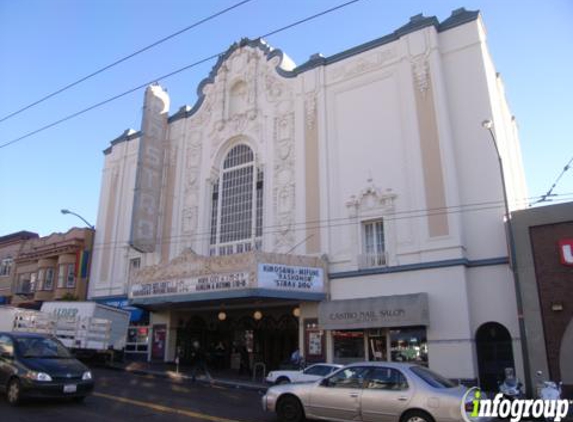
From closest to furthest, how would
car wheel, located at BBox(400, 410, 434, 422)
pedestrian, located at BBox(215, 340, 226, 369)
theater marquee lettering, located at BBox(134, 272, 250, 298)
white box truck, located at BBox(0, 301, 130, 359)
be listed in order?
car wheel, located at BBox(400, 410, 434, 422)
theater marquee lettering, located at BBox(134, 272, 250, 298)
white box truck, located at BBox(0, 301, 130, 359)
pedestrian, located at BBox(215, 340, 226, 369)

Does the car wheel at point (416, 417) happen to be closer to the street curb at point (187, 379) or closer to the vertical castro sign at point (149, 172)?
the street curb at point (187, 379)

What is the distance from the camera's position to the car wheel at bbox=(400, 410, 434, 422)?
29.8 ft

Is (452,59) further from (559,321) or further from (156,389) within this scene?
(156,389)

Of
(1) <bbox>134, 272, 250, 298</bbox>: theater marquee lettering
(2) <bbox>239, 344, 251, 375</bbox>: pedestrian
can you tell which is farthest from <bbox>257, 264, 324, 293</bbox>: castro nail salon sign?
(2) <bbox>239, 344, 251, 375</bbox>: pedestrian

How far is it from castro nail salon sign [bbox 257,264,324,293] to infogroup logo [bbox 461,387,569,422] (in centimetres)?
1119

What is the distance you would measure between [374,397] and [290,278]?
504 inches

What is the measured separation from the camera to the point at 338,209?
24.5 meters

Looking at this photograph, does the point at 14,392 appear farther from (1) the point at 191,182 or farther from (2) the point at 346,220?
(1) the point at 191,182

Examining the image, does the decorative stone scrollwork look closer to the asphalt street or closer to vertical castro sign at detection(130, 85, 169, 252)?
vertical castro sign at detection(130, 85, 169, 252)

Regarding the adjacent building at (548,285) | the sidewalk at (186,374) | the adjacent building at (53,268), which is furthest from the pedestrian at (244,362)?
the adjacent building at (548,285)

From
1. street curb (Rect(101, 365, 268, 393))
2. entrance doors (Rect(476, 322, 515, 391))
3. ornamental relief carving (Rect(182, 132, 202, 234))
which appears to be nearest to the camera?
entrance doors (Rect(476, 322, 515, 391))

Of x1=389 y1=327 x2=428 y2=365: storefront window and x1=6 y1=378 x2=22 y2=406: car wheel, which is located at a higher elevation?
x1=389 y1=327 x2=428 y2=365: storefront window

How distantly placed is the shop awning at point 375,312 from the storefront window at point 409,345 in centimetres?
97

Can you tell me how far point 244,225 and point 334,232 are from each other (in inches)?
238
